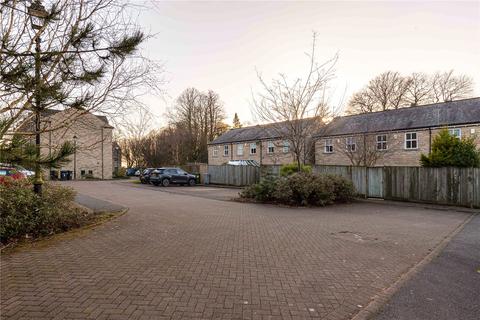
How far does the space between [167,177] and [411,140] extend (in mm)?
21018

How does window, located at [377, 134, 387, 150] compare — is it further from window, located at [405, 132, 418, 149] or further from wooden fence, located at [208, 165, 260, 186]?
wooden fence, located at [208, 165, 260, 186]

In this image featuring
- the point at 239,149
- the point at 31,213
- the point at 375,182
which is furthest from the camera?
the point at 239,149

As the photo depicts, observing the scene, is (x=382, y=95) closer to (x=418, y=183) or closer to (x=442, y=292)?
(x=418, y=183)

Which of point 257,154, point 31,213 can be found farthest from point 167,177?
point 31,213

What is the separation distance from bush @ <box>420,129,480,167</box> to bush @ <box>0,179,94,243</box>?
581 inches

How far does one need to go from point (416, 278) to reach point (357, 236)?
2.74 meters

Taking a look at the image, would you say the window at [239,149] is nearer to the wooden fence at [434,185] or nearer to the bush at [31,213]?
the wooden fence at [434,185]

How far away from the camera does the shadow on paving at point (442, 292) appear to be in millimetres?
3467

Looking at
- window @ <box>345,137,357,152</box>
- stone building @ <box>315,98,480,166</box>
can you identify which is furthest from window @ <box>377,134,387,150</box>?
window @ <box>345,137,357,152</box>

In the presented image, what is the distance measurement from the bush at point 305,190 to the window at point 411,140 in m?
13.9

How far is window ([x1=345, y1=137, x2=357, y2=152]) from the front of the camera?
78.8ft

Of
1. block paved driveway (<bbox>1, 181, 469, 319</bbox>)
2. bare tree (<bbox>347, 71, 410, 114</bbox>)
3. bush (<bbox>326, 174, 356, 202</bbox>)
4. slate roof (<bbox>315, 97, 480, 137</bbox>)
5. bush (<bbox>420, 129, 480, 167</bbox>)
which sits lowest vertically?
block paved driveway (<bbox>1, 181, 469, 319</bbox>)

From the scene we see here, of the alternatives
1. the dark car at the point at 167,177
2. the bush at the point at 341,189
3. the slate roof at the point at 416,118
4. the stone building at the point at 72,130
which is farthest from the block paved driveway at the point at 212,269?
the dark car at the point at 167,177

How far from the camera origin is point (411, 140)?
24719 mm
